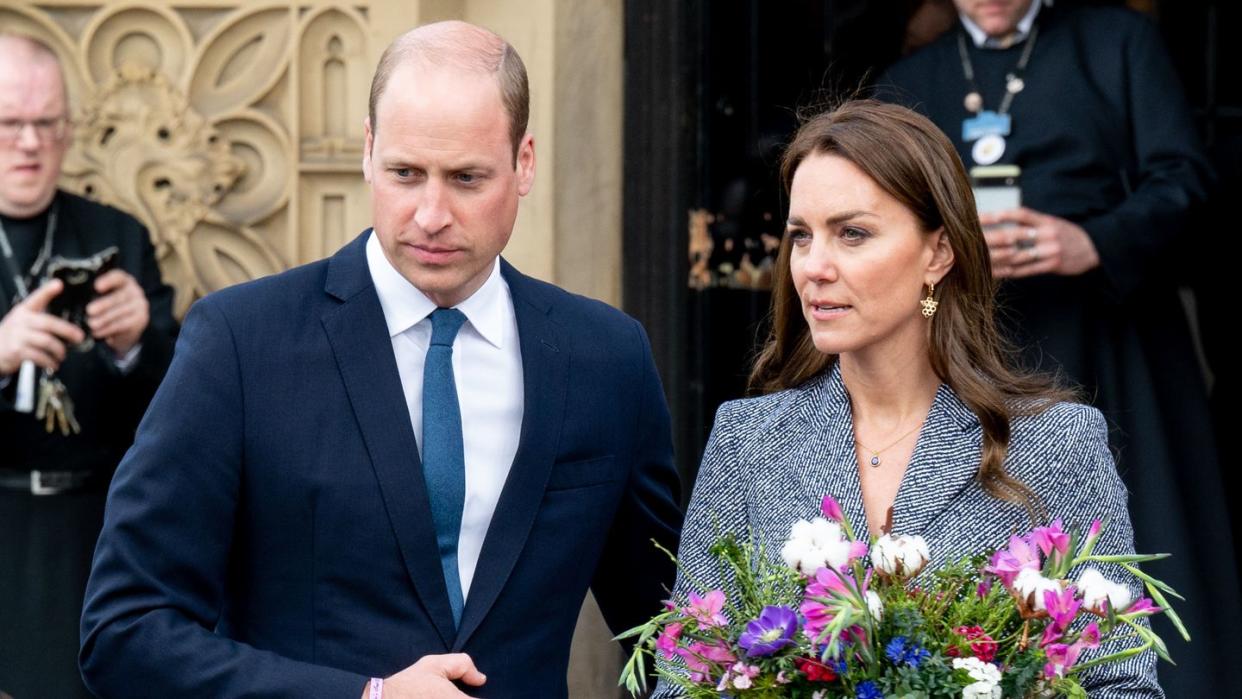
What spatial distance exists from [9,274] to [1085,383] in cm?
268

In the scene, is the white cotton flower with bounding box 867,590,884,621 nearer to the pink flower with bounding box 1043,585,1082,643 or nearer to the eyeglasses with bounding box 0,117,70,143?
the pink flower with bounding box 1043,585,1082,643

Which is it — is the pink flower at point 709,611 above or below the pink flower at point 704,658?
above

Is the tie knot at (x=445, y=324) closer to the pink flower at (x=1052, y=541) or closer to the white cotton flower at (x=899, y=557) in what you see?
the white cotton flower at (x=899, y=557)

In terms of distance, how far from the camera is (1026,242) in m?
4.81

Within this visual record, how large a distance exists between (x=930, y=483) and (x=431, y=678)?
835mm

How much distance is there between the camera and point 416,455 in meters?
3.10

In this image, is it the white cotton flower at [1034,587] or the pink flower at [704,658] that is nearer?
the white cotton flower at [1034,587]

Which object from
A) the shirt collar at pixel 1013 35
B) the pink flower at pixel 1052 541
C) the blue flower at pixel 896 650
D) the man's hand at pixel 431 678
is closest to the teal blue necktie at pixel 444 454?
the man's hand at pixel 431 678

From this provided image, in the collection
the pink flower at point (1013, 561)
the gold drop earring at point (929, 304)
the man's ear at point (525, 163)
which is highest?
the man's ear at point (525, 163)

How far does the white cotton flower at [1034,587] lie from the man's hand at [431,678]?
826 mm

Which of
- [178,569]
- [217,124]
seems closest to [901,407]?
[178,569]

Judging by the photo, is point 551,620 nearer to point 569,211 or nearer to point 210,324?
point 210,324

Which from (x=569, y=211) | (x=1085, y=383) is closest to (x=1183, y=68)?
(x=1085, y=383)

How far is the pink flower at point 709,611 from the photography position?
279 cm
